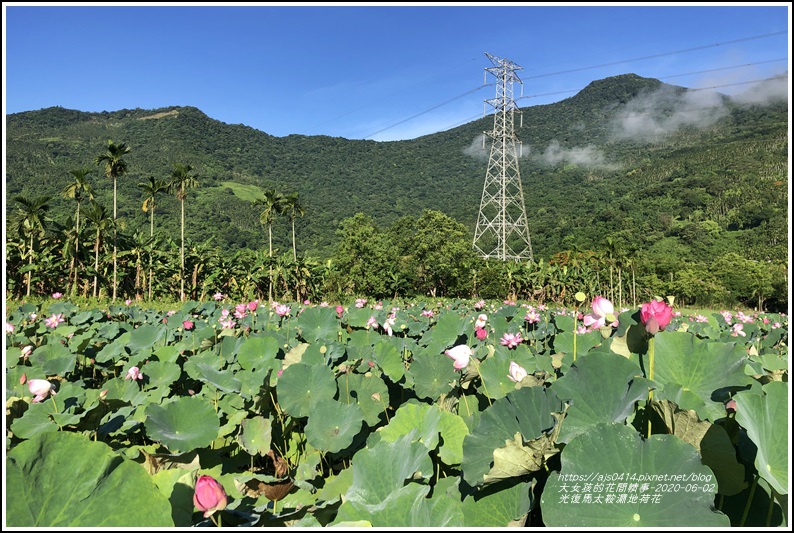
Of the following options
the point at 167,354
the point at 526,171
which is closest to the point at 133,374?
the point at 167,354

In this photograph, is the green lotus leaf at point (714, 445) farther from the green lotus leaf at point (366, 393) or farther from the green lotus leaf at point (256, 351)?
the green lotus leaf at point (256, 351)

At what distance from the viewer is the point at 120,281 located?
61.4 ft

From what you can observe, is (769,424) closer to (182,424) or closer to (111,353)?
(182,424)

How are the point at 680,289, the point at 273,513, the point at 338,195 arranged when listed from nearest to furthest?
the point at 273,513, the point at 680,289, the point at 338,195

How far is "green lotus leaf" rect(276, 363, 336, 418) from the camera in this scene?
5.49 ft

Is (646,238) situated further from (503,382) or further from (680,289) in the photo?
(503,382)

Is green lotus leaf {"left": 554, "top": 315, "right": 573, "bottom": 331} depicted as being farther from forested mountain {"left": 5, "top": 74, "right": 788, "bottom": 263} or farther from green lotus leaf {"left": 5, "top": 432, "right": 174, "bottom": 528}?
forested mountain {"left": 5, "top": 74, "right": 788, "bottom": 263}

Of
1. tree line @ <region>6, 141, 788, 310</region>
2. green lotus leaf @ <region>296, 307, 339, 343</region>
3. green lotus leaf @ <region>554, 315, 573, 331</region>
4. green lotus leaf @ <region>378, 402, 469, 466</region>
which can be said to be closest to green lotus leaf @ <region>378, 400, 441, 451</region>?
green lotus leaf @ <region>378, 402, 469, 466</region>

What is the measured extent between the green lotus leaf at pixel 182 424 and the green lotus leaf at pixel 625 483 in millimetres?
1182

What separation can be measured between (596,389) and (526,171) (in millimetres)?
82624

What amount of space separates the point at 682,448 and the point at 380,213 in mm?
64725

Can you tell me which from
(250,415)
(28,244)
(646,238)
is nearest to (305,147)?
(646,238)

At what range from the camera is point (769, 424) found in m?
0.80

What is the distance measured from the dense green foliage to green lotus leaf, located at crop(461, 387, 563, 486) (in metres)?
2.37
